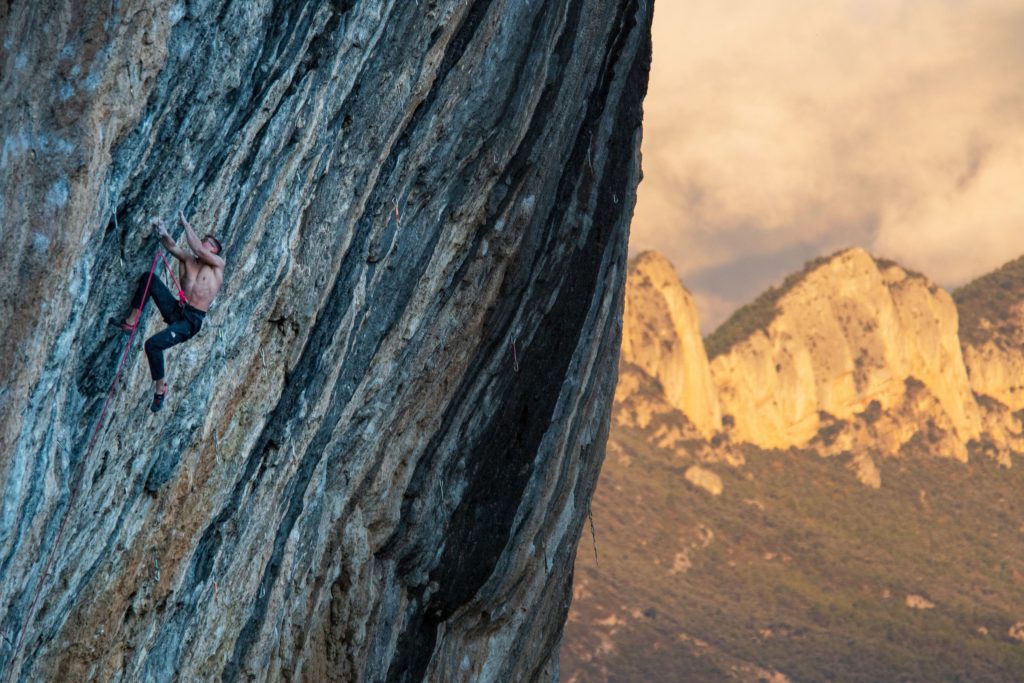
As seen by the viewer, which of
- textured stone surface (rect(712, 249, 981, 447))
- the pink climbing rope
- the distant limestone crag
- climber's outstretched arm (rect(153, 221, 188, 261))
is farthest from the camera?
textured stone surface (rect(712, 249, 981, 447))

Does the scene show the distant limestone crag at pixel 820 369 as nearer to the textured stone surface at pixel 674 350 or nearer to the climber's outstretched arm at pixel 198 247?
the textured stone surface at pixel 674 350

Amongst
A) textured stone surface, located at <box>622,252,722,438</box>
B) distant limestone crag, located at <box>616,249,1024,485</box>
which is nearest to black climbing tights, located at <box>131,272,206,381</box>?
textured stone surface, located at <box>622,252,722,438</box>

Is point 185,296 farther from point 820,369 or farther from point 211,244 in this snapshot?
point 820,369

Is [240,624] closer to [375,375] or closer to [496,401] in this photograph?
[375,375]

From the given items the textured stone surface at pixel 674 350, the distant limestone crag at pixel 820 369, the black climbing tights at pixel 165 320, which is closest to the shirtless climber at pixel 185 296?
the black climbing tights at pixel 165 320

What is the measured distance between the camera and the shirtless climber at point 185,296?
29.7 feet

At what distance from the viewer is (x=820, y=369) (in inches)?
4619

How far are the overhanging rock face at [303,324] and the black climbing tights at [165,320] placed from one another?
0.14 metres

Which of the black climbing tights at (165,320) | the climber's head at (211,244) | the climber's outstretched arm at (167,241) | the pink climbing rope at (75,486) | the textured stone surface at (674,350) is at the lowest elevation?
the pink climbing rope at (75,486)

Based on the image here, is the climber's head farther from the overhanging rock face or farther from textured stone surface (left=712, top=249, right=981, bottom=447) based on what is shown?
textured stone surface (left=712, top=249, right=981, bottom=447)

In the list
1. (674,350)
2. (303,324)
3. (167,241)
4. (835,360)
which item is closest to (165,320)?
(167,241)

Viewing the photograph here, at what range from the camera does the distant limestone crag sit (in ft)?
381

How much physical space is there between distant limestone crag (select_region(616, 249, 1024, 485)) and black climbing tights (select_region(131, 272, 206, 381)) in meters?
108

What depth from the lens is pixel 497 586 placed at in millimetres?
13812
